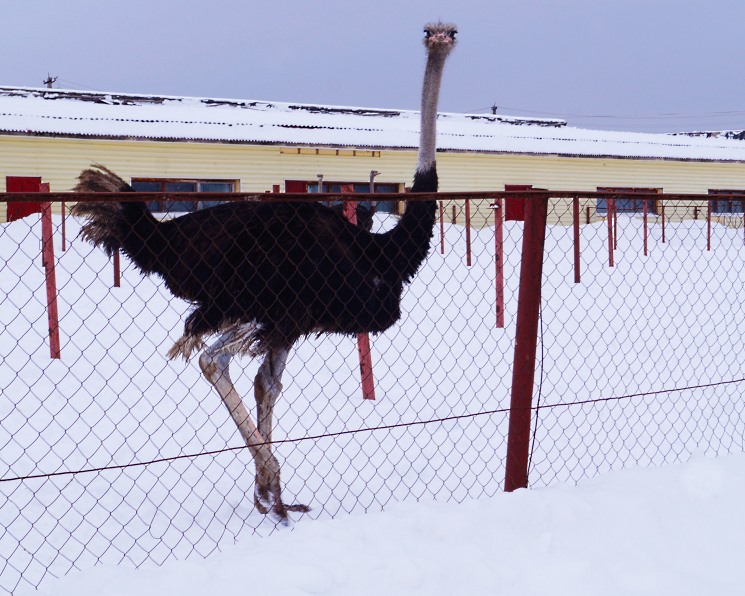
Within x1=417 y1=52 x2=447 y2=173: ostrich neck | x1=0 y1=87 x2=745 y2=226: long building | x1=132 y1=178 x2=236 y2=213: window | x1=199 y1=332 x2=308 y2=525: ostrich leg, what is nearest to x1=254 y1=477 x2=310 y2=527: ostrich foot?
x1=199 y1=332 x2=308 y2=525: ostrich leg

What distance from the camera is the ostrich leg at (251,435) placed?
4117 mm

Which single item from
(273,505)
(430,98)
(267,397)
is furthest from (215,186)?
(273,505)

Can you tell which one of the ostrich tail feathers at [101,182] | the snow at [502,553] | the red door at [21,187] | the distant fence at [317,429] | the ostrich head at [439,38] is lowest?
the distant fence at [317,429]

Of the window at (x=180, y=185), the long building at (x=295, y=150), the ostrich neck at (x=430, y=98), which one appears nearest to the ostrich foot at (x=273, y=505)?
the ostrich neck at (x=430, y=98)

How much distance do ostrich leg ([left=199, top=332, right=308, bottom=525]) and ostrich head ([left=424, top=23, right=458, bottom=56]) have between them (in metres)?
2.11

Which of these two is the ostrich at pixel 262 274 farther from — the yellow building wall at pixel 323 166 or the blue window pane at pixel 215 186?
the blue window pane at pixel 215 186

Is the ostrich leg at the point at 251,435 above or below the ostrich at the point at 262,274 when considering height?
below

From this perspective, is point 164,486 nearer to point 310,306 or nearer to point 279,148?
point 310,306

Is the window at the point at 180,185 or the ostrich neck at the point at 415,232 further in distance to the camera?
the window at the point at 180,185

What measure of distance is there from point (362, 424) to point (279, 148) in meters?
12.6

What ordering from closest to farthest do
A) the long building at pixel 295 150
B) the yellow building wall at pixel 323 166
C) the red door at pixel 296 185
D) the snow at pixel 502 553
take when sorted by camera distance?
the snow at pixel 502 553
the yellow building wall at pixel 323 166
the long building at pixel 295 150
the red door at pixel 296 185

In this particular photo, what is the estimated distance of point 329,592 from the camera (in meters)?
2.81

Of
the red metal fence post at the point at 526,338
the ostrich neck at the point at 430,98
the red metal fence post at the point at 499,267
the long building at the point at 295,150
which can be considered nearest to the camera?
the red metal fence post at the point at 526,338

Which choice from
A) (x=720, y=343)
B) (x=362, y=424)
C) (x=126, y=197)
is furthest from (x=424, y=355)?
(x=126, y=197)
